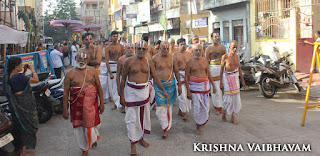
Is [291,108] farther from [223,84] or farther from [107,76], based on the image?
[107,76]

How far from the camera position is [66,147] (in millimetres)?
5148

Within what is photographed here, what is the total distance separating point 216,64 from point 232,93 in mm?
1204

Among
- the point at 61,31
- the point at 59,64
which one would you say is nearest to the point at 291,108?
the point at 59,64

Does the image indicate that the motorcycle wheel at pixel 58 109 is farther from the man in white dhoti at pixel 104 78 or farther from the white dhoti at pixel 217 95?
the white dhoti at pixel 217 95

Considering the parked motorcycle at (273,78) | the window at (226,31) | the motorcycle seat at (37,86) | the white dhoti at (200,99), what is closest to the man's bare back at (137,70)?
the white dhoti at (200,99)

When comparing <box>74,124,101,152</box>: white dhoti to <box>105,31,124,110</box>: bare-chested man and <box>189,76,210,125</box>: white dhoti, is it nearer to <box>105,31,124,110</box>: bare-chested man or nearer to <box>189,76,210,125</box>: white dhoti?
<box>189,76,210,125</box>: white dhoti

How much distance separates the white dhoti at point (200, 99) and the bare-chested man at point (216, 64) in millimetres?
1374

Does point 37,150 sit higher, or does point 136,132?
point 136,132

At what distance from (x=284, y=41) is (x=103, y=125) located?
9.45 meters

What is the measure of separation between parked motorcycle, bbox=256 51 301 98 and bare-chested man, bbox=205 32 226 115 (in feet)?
7.35

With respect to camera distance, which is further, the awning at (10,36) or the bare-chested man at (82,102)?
the awning at (10,36)

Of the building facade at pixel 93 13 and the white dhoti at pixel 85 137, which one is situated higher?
the building facade at pixel 93 13

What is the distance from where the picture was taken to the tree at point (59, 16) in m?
50.4

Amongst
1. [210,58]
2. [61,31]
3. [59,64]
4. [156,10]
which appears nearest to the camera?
[210,58]
